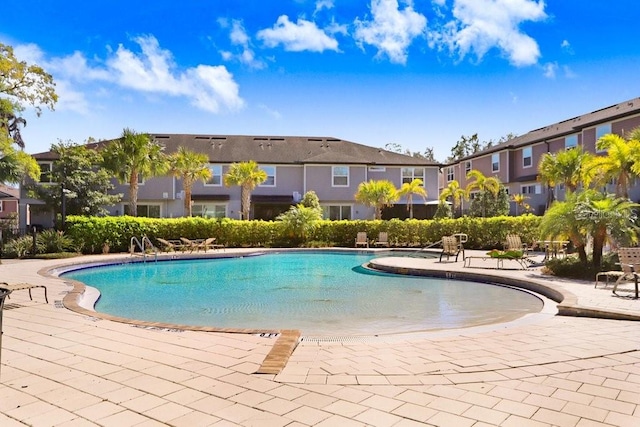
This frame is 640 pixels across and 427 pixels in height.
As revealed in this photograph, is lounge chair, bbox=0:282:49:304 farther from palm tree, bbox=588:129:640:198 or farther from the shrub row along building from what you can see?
the shrub row along building

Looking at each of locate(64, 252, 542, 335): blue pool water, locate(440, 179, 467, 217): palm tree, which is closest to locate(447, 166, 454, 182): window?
locate(440, 179, 467, 217): palm tree

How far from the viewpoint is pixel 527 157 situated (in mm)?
35969

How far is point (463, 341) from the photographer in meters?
5.78

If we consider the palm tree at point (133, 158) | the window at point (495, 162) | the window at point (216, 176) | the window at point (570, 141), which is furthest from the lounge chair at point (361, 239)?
the window at point (495, 162)

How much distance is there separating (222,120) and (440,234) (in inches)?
835

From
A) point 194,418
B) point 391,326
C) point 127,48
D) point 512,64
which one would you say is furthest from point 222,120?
point 194,418

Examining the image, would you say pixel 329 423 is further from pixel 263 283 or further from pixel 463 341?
pixel 263 283

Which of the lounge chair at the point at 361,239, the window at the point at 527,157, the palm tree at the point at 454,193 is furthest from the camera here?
the palm tree at the point at 454,193

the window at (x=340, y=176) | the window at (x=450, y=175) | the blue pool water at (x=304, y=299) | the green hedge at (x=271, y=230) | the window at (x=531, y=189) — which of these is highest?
the window at (x=450, y=175)

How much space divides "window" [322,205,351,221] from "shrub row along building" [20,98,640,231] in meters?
0.07

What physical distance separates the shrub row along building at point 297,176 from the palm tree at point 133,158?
5358mm

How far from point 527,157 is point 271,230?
73.6 feet

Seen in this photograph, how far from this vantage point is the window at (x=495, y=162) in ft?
127

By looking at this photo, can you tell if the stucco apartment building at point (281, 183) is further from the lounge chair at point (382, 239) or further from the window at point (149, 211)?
the lounge chair at point (382, 239)
